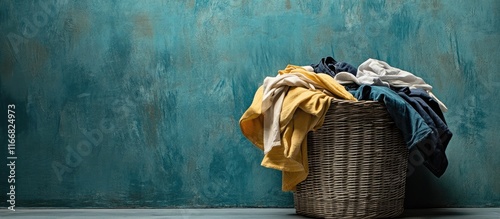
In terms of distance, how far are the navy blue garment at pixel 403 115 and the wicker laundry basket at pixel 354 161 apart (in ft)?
Result: 0.12

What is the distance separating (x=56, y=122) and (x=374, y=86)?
1.26m

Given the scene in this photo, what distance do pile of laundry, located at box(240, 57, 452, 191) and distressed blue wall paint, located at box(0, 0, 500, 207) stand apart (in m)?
0.33

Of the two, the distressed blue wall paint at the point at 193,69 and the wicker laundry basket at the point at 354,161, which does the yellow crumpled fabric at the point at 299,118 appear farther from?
the distressed blue wall paint at the point at 193,69

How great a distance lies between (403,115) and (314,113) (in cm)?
30

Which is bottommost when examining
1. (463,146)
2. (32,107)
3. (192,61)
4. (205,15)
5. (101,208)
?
(101,208)

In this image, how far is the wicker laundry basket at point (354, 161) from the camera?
6.98 ft

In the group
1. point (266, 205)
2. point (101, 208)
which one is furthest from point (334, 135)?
point (101, 208)

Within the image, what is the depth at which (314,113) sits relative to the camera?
6.73ft

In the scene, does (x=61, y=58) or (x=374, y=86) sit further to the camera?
(x=61, y=58)

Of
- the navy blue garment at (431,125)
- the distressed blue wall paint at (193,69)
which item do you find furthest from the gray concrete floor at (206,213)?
the navy blue garment at (431,125)

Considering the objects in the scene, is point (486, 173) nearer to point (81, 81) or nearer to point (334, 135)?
point (334, 135)

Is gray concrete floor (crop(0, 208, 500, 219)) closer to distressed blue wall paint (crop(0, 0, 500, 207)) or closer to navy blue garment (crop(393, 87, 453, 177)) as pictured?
distressed blue wall paint (crop(0, 0, 500, 207))

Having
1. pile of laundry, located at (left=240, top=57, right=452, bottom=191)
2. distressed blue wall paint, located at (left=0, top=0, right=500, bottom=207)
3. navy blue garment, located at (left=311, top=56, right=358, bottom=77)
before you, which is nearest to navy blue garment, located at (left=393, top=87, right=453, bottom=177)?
pile of laundry, located at (left=240, top=57, right=452, bottom=191)

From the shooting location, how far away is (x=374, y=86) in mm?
2160
